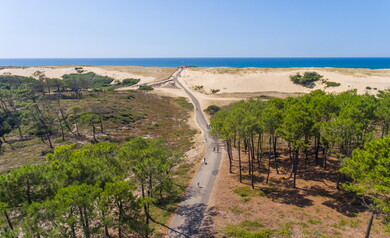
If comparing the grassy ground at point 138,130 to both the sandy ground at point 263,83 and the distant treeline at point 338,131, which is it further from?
the sandy ground at point 263,83

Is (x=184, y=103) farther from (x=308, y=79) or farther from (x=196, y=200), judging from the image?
(x=308, y=79)

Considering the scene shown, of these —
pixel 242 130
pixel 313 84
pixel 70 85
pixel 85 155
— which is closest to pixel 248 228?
pixel 242 130

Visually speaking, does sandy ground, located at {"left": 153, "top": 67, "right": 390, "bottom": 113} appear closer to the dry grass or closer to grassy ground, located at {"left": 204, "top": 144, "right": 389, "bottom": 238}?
the dry grass

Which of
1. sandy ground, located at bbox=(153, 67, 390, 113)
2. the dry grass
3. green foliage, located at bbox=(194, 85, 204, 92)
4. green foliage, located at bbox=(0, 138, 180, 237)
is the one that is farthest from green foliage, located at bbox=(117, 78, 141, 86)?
green foliage, located at bbox=(0, 138, 180, 237)

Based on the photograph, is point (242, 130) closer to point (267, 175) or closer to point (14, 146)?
point (267, 175)

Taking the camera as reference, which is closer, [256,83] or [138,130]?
[138,130]

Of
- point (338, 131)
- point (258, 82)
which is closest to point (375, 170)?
point (338, 131)

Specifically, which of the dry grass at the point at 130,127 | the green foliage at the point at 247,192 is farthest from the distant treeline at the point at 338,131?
the dry grass at the point at 130,127

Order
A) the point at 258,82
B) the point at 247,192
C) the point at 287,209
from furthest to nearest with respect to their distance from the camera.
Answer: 1. the point at 258,82
2. the point at 247,192
3. the point at 287,209

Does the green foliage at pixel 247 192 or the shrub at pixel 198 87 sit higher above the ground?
the shrub at pixel 198 87
